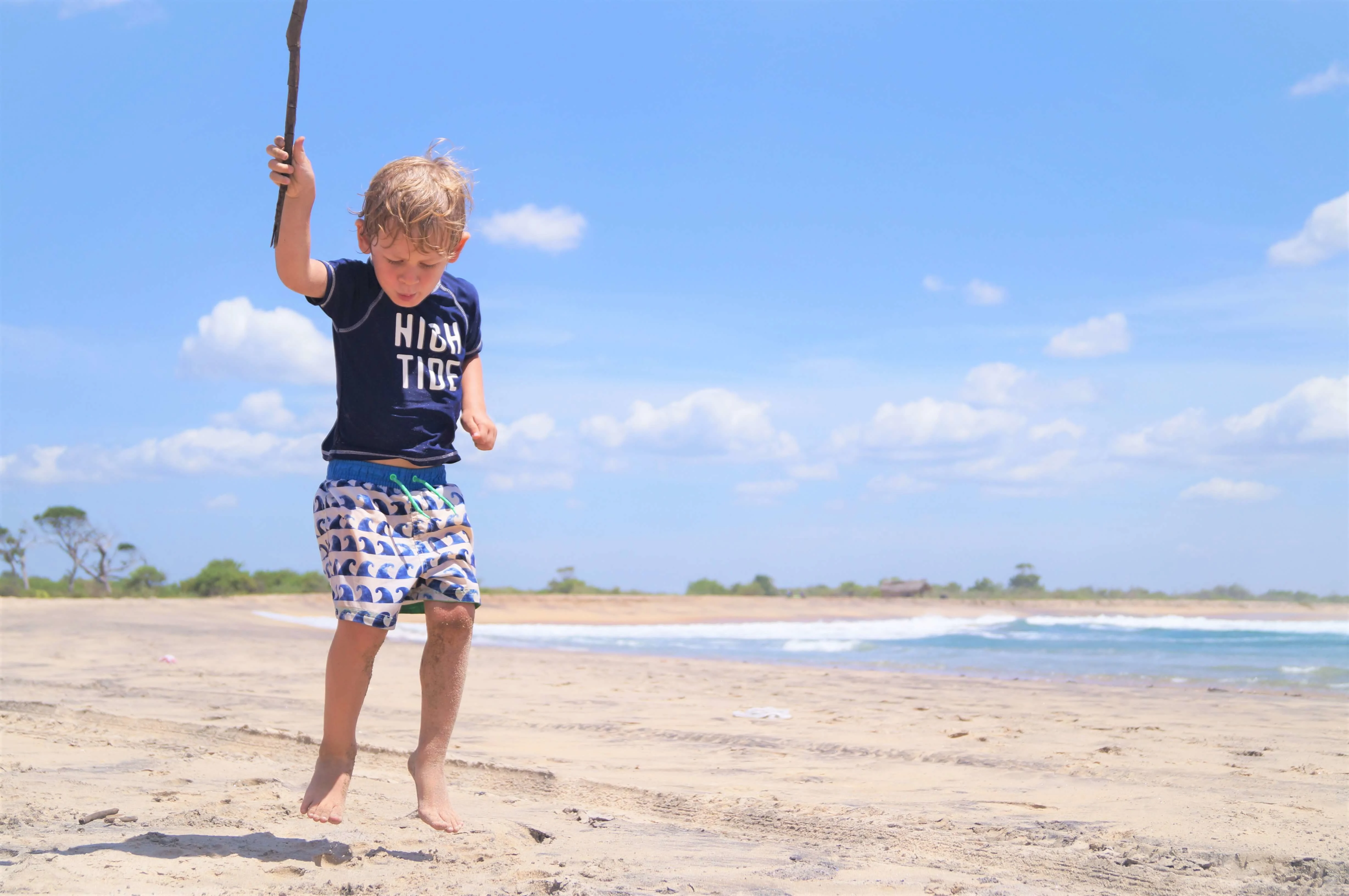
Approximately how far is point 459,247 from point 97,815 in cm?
190

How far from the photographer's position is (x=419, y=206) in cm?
238

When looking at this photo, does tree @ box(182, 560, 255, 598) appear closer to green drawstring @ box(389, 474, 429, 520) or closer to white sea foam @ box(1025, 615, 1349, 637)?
white sea foam @ box(1025, 615, 1349, 637)

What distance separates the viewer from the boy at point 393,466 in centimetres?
234

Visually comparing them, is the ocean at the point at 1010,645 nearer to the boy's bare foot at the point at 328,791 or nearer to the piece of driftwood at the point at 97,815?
the boy's bare foot at the point at 328,791

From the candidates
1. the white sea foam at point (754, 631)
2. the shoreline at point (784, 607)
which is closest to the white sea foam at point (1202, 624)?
the shoreline at point (784, 607)

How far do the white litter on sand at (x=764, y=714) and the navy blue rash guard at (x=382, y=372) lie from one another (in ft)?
12.1

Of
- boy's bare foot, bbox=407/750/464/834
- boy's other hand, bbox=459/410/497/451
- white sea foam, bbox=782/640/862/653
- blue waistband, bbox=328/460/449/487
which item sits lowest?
white sea foam, bbox=782/640/862/653

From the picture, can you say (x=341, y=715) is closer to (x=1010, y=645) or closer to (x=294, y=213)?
(x=294, y=213)

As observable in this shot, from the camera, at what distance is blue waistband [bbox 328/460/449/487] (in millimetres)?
2424

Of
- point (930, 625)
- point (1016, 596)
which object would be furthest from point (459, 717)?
point (1016, 596)

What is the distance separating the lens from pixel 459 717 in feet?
17.5

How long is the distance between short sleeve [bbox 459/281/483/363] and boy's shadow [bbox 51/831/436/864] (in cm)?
133

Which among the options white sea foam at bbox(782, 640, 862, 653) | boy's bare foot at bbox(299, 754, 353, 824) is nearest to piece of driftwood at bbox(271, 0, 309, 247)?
boy's bare foot at bbox(299, 754, 353, 824)

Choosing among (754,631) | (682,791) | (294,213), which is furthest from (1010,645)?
(294,213)
